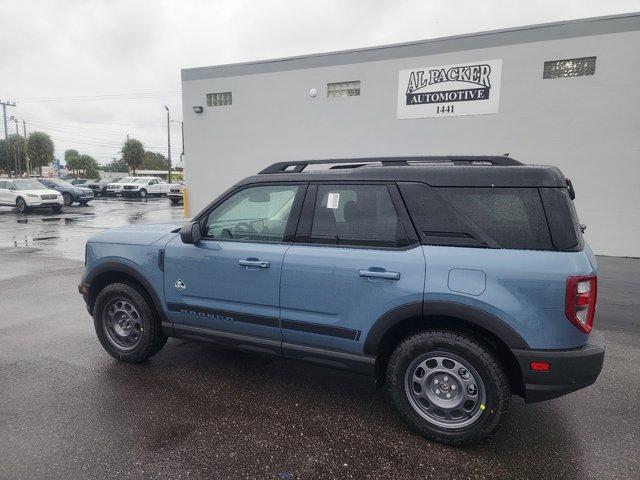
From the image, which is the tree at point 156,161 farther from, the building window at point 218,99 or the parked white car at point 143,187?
the building window at point 218,99

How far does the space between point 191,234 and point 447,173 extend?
2.07 m

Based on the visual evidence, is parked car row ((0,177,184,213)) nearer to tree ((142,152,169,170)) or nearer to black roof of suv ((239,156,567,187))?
black roof of suv ((239,156,567,187))

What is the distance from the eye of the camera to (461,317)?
2625 millimetres

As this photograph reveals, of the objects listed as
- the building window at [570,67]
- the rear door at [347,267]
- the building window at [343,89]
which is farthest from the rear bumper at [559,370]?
the building window at [343,89]

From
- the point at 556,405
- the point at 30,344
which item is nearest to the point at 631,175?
the point at 556,405

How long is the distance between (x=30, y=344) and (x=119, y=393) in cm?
179

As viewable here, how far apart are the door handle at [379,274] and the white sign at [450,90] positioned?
971cm

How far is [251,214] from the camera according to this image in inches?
141

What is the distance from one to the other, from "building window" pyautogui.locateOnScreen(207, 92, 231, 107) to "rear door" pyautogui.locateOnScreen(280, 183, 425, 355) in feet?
41.0

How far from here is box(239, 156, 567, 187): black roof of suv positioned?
2.61 m

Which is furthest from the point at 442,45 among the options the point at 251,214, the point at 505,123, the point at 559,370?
the point at 559,370

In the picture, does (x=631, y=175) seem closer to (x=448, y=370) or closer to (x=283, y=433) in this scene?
(x=448, y=370)

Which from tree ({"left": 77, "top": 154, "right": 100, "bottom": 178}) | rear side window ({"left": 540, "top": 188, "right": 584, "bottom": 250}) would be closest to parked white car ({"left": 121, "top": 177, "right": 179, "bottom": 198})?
rear side window ({"left": 540, "top": 188, "right": 584, "bottom": 250})

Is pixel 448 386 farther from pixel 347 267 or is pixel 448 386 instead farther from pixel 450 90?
pixel 450 90
